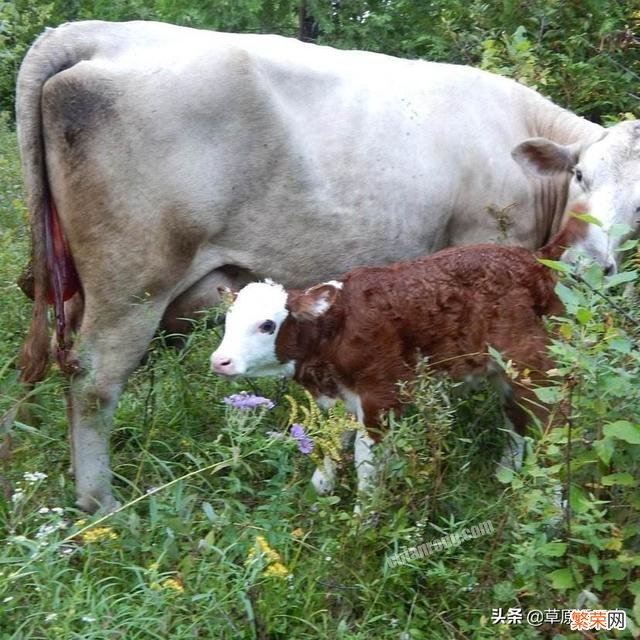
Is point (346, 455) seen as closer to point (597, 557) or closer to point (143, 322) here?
point (143, 322)

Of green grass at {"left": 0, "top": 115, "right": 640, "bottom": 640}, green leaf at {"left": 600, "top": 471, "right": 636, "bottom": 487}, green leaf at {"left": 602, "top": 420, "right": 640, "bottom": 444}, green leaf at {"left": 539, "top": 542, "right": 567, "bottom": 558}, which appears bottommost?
green grass at {"left": 0, "top": 115, "right": 640, "bottom": 640}

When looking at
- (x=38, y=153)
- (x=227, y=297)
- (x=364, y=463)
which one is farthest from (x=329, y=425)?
(x=38, y=153)

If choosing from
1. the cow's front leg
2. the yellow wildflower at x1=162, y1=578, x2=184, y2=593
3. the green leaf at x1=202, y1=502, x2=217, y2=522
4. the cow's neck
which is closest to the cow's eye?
the cow's front leg

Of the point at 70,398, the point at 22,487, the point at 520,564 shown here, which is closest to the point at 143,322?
the point at 70,398

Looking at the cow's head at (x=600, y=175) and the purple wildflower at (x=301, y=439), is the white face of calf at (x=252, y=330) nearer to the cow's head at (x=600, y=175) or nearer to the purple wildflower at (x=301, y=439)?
the purple wildflower at (x=301, y=439)

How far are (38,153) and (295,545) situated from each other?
6.26 feet

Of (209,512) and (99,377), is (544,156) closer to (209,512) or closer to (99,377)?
(99,377)

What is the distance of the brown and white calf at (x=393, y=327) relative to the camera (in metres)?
3.93

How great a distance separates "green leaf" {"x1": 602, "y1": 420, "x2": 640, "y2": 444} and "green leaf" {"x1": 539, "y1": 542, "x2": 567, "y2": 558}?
36cm

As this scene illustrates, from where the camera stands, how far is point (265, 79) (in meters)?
4.45

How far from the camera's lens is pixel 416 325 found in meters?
4.01

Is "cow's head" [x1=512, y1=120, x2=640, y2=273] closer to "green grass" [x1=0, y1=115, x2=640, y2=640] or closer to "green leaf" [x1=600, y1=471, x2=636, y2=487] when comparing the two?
"green grass" [x1=0, y1=115, x2=640, y2=640]

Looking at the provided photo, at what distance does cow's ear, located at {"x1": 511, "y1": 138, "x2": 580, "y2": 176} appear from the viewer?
4.90 m

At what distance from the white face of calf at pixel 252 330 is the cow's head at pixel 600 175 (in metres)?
1.34
